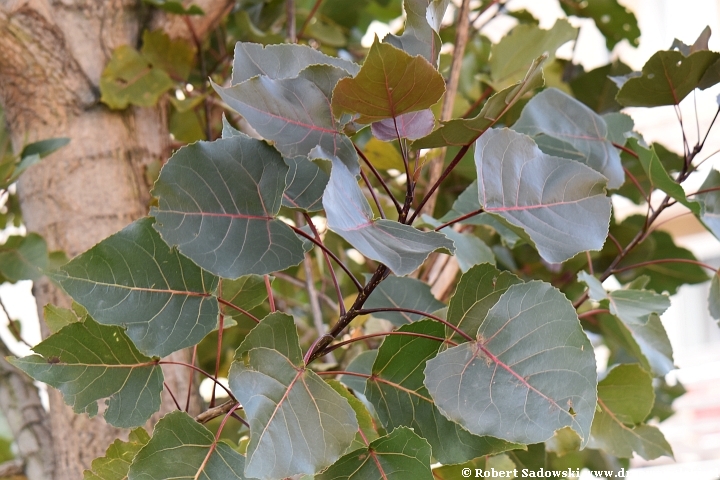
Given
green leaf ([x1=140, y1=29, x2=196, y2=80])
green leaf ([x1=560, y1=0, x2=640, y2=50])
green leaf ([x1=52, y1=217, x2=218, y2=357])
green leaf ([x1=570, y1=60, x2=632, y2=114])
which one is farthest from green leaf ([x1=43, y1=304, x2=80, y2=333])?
green leaf ([x1=560, y1=0, x2=640, y2=50])

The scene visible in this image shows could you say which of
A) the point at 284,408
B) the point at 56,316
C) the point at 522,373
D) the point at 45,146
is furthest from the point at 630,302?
the point at 45,146

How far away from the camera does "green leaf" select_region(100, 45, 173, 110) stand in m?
0.71

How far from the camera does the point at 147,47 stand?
0.75 metres

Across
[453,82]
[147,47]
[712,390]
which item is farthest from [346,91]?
[712,390]

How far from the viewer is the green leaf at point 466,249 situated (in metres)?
0.49

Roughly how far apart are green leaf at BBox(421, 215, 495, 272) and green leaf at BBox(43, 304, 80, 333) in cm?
28

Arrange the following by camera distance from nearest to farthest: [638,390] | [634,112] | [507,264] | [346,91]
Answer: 1. [346,91]
2. [638,390]
3. [507,264]
4. [634,112]

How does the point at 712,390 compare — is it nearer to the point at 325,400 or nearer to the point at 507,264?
the point at 507,264

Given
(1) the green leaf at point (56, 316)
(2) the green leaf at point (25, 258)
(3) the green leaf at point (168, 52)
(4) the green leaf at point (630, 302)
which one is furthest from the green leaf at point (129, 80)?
(4) the green leaf at point (630, 302)

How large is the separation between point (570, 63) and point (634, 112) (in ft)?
3.78

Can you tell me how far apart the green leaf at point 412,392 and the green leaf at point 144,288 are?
116 millimetres

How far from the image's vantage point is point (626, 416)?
57 centimetres

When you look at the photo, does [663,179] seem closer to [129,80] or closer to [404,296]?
[404,296]

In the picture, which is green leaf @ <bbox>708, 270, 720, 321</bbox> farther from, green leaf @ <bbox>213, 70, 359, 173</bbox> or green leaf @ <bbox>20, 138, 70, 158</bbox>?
green leaf @ <bbox>20, 138, 70, 158</bbox>
